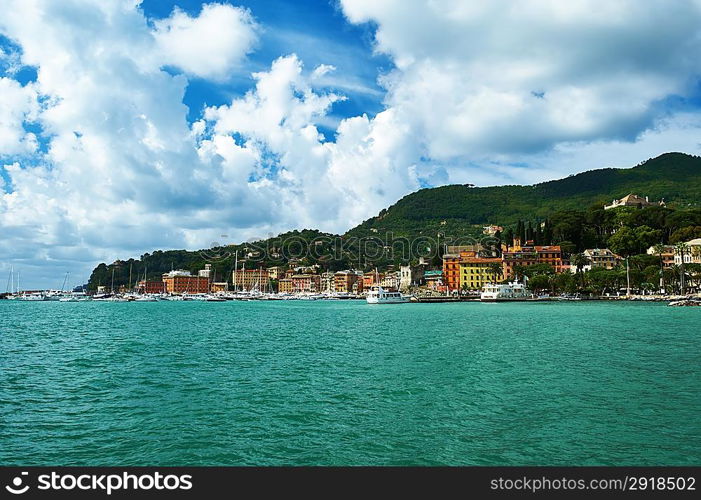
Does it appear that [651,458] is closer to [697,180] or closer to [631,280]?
[631,280]

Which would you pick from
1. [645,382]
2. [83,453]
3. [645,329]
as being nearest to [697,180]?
[645,329]

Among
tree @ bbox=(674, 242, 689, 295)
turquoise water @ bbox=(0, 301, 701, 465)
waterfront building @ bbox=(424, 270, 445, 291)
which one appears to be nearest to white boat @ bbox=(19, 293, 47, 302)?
waterfront building @ bbox=(424, 270, 445, 291)

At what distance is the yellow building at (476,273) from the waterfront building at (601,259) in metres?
21.6

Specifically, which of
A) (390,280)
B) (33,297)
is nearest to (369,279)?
(390,280)

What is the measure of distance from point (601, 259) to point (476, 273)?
1208 inches

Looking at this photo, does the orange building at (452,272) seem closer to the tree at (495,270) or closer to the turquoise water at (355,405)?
the tree at (495,270)

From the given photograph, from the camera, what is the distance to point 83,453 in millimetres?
11195

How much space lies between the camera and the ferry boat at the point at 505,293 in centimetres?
10831

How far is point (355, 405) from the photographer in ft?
49.6

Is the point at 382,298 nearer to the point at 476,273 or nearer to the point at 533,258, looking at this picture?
the point at 476,273

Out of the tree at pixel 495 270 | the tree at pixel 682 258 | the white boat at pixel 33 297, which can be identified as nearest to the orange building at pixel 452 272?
the tree at pixel 495 270

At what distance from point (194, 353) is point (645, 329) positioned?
100 ft

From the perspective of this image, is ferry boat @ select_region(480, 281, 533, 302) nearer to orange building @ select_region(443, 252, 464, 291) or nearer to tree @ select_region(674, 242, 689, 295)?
tree @ select_region(674, 242, 689, 295)

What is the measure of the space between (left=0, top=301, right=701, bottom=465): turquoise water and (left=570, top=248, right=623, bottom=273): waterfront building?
98.5 metres
